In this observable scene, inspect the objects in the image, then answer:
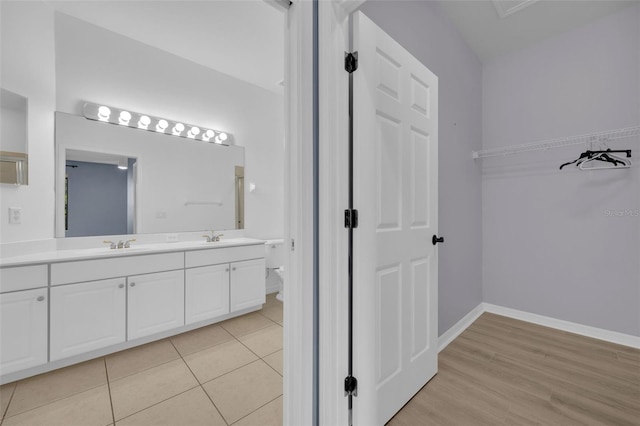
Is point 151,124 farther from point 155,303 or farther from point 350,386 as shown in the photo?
point 350,386

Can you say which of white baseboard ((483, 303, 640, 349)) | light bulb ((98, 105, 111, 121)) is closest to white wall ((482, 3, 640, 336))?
white baseboard ((483, 303, 640, 349))

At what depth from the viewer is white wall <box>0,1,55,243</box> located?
1.92 metres

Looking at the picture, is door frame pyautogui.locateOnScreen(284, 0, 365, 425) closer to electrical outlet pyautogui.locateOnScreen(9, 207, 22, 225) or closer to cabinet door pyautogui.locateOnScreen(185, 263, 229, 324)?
cabinet door pyautogui.locateOnScreen(185, 263, 229, 324)

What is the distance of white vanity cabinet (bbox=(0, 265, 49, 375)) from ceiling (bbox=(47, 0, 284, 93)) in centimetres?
221

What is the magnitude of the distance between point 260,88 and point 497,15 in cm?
278

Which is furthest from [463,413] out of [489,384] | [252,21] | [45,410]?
[252,21]

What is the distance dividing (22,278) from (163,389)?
1.19 meters

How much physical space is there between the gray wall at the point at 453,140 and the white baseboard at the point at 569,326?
0.26m

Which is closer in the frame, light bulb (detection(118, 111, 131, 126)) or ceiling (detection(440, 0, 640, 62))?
ceiling (detection(440, 0, 640, 62))

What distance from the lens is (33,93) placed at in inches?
84.1

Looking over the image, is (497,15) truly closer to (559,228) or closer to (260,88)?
(559,228)

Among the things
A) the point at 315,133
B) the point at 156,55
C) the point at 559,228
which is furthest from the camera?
the point at 156,55

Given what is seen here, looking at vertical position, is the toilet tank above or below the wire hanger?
below

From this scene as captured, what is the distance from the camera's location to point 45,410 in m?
1.55
